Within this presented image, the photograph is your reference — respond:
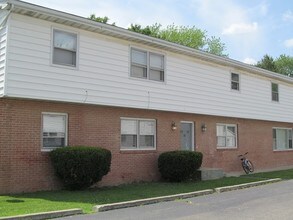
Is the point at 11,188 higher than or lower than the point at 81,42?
lower

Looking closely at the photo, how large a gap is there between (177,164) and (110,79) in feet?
14.6

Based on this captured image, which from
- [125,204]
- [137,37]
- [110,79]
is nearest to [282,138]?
[137,37]

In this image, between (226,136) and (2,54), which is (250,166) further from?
(2,54)

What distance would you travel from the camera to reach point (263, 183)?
703 inches

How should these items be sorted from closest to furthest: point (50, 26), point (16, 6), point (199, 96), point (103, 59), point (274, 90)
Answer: point (16, 6) < point (50, 26) < point (103, 59) < point (199, 96) < point (274, 90)

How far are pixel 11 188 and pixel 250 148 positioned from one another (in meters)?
15.2

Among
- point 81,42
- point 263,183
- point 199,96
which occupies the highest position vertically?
point 81,42

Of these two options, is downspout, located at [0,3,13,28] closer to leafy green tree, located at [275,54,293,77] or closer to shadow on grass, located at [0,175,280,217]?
shadow on grass, located at [0,175,280,217]

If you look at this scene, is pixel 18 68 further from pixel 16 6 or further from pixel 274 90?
pixel 274 90

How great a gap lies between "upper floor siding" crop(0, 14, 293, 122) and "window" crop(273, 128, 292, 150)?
180 inches

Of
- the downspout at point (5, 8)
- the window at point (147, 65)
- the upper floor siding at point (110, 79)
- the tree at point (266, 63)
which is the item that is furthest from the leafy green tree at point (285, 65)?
the downspout at point (5, 8)

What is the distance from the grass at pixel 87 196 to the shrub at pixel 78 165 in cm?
38

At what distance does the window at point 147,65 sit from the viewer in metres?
17.3

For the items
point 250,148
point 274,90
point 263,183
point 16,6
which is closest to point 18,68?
point 16,6
